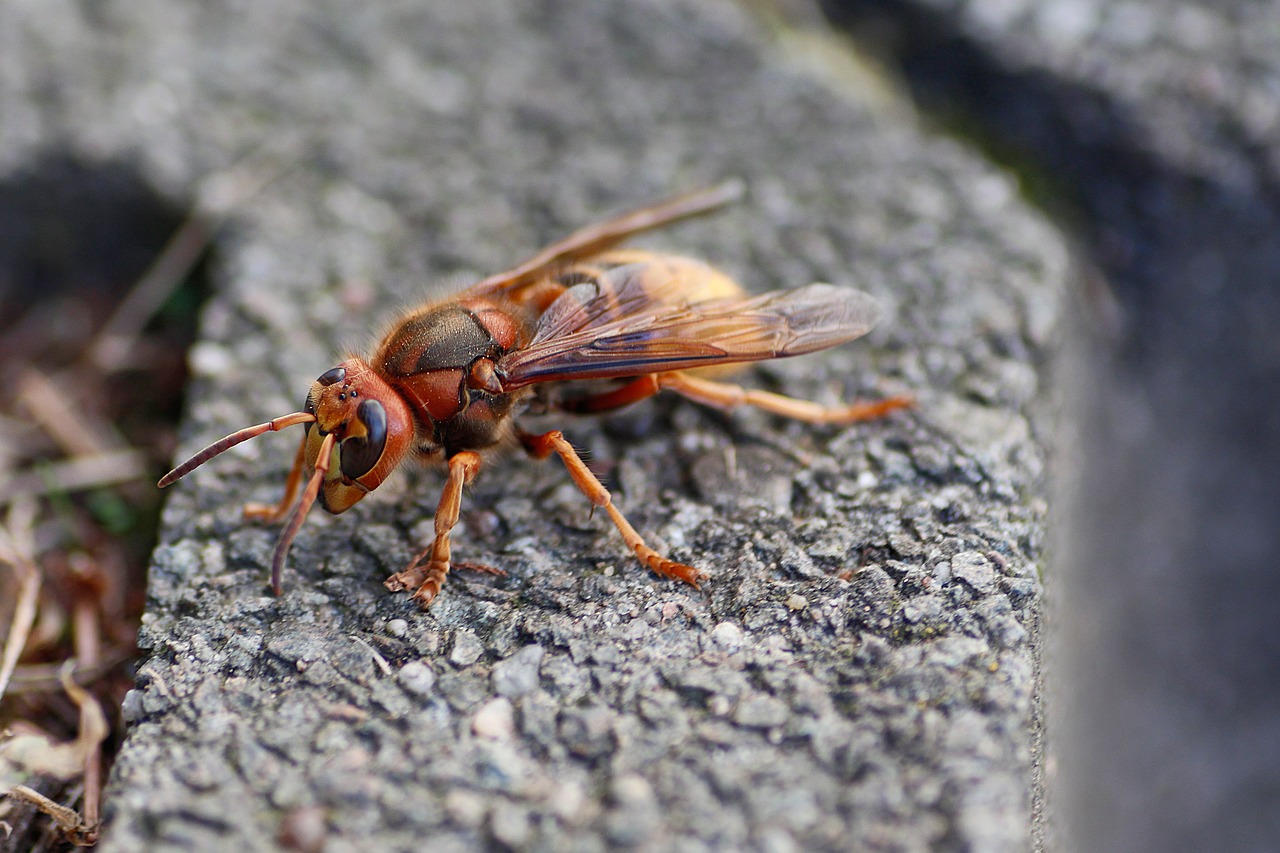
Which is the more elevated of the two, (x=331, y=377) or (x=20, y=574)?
(x=331, y=377)

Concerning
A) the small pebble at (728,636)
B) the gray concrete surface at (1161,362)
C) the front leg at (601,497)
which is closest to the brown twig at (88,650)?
the front leg at (601,497)

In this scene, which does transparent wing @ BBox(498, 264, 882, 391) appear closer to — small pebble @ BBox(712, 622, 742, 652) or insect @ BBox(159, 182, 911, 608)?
insect @ BBox(159, 182, 911, 608)

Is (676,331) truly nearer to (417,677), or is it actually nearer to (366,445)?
(366,445)


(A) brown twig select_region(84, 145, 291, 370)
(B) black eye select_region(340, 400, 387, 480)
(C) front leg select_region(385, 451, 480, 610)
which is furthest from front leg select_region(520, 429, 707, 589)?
(A) brown twig select_region(84, 145, 291, 370)

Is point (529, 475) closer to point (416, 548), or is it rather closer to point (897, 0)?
point (416, 548)

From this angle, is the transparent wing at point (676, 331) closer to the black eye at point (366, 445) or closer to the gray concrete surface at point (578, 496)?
the gray concrete surface at point (578, 496)

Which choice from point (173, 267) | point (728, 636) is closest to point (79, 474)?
point (173, 267)
